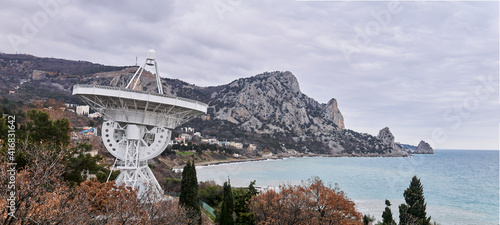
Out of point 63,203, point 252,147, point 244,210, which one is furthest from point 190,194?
point 252,147

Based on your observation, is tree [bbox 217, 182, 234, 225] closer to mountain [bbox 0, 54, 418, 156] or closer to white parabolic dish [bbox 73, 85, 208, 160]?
white parabolic dish [bbox 73, 85, 208, 160]

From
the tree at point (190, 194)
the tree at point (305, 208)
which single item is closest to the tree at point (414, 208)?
the tree at point (305, 208)

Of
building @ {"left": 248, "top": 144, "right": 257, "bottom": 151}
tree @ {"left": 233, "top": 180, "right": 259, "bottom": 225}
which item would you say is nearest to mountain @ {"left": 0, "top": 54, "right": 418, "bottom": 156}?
building @ {"left": 248, "top": 144, "right": 257, "bottom": 151}

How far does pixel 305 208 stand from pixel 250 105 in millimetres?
135663

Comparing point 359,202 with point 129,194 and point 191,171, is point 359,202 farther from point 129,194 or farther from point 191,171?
point 129,194

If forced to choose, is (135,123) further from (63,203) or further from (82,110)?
(82,110)

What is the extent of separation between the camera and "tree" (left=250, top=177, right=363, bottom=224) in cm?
1766

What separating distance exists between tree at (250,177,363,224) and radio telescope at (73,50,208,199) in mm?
5944

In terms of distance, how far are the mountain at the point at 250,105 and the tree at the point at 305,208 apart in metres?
113

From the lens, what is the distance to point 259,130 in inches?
6043

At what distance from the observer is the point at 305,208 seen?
18766 mm

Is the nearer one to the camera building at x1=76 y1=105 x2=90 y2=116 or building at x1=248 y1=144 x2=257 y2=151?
building at x1=76 y1=105 x2=90 y2=116

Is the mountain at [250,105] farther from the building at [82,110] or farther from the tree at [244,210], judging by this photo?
the tree at [244,210]

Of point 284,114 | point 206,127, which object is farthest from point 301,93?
point 206,127
